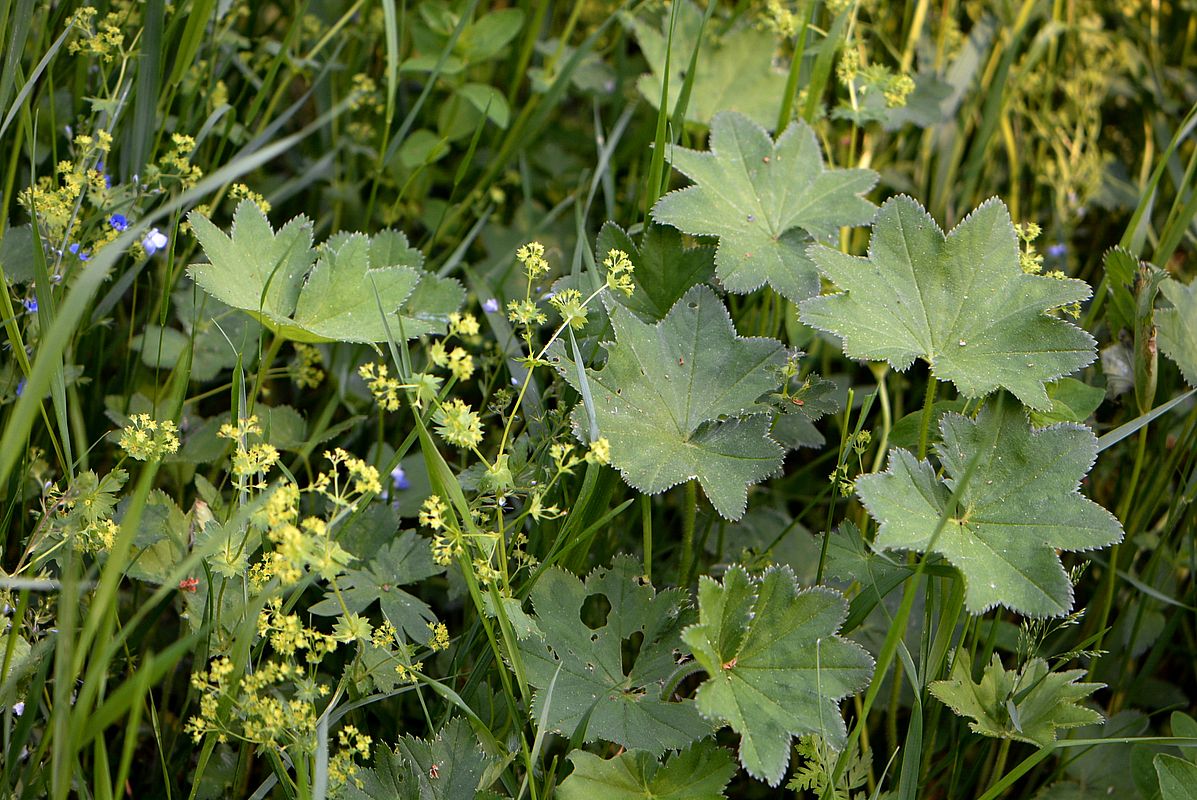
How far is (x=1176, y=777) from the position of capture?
184cm

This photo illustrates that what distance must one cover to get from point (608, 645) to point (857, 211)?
42.1 inches

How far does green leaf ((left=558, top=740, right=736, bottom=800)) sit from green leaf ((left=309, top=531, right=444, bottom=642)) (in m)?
0.38

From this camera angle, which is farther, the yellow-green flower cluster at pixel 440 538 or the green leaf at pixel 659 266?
the green leaf at pixel 659 266

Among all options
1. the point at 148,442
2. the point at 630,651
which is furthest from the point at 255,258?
the point at 630,651

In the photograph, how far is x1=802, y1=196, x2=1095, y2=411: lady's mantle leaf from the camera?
1.89m

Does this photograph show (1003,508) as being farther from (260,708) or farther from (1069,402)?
(260,708)

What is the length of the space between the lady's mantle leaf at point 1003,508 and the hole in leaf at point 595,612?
0.66 m

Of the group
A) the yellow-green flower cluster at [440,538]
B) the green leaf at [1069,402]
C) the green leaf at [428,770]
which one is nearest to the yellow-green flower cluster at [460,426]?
the yellow-green flower cluster at [440,538]

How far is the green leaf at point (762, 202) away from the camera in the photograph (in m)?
2.13

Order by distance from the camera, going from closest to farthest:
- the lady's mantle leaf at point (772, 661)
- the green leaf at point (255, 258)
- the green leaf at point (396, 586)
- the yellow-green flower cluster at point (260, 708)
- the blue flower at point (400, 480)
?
1. the yellow-green flower cluster at point (260, 708)
2. the lady's mantle leaf at point (772, 661)
3. the green leaf at point (396, 586)
4. the green leaf at point (255, 258)
5. the blue flower at point (400, 480)

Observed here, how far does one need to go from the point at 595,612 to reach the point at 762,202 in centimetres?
94

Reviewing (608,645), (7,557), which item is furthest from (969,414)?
(7,557)

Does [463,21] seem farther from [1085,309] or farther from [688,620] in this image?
[1085,309]

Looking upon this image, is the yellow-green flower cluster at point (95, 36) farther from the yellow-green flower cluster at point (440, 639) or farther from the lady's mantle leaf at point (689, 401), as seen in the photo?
the yellow-green flower cluster at point (440, 639)
